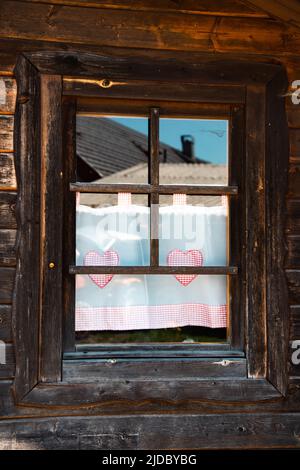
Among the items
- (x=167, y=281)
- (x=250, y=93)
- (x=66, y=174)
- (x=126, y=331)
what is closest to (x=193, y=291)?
(x=167, y=281)

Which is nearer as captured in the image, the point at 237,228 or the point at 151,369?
the point at 151,369

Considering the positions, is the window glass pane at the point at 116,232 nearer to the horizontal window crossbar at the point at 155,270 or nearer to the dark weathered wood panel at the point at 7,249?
the horizontal window crossbar at the point at 155,270

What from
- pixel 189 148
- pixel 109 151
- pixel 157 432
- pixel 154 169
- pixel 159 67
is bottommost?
pixel 157 432

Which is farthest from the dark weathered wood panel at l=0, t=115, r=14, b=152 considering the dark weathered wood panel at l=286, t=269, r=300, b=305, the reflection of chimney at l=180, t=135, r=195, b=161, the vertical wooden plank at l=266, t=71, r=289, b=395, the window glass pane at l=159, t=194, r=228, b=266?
the reflection of chimney at l=180, t=135, r=195, b=161

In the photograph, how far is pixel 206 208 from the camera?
2.88m

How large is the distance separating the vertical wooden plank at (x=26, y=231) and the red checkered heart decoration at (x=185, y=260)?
2.28ft

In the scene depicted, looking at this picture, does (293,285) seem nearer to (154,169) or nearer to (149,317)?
(149,317)

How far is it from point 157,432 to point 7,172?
1461 mm

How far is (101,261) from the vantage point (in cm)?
277

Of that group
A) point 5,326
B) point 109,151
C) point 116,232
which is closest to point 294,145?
point 116,232

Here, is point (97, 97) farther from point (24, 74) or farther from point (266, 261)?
point (266, 261)

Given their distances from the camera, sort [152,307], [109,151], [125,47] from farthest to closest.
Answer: [109,151]
[152,307]
[125,47]

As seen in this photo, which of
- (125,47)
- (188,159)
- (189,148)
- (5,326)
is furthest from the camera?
(188,159)

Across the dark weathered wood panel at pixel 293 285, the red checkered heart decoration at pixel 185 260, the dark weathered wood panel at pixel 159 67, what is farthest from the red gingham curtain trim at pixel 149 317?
the dark weathered wood panel at pixel 159 67
